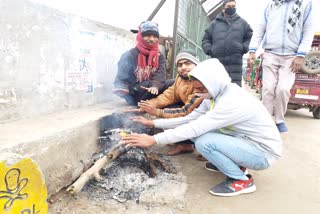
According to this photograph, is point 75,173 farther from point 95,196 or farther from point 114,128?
point 114,128

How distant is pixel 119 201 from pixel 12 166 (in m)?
0.98

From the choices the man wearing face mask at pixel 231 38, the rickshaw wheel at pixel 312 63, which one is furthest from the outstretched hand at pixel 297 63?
the rickshaw wheel at pixel 312 63

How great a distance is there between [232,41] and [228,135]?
2.10 meters

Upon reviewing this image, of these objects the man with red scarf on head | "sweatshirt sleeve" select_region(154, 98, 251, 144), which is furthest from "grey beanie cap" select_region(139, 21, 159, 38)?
"sweatshirt sleeve" select_region(154, 98, 251, 144)

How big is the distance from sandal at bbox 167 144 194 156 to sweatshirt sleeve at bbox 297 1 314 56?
1816 mm

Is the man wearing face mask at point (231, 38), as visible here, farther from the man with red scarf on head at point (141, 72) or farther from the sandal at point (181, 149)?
the sandal at point (181, 149)

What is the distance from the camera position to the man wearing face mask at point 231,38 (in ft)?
13.2

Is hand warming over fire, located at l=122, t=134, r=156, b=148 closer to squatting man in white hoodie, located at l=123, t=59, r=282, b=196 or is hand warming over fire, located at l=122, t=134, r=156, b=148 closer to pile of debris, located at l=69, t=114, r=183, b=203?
squatting man in white hoodie, located at l=123, t=59, r=282, b=196

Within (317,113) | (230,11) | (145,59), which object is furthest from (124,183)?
(317,113)

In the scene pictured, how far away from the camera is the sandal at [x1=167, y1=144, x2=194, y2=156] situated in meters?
3.20

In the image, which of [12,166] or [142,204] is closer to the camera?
[12,166]

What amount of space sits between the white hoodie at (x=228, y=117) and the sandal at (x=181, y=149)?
97cm

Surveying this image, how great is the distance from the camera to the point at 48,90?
262cm

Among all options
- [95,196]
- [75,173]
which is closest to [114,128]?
[75,173]
